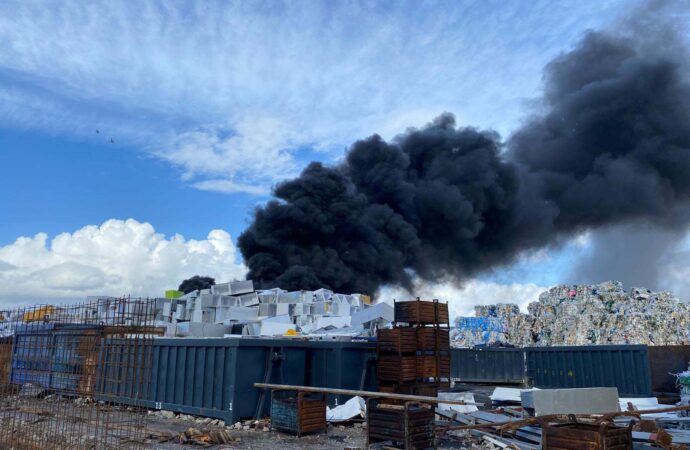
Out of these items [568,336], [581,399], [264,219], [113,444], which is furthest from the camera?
[264,219]

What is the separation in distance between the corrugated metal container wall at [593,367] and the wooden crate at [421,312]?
5922 millimetres

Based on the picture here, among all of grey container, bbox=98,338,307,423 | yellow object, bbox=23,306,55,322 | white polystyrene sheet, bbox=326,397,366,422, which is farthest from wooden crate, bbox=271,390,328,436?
yellow object, bbox=23,306,55,322

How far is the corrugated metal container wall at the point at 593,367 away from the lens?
1623 cm

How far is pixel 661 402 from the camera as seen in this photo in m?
15.4

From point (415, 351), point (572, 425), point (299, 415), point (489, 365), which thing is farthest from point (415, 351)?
point (489, 365)

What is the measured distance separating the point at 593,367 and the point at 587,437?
1107 centimetres

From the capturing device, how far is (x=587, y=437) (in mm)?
7434

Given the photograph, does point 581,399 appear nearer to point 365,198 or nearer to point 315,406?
point 315,406

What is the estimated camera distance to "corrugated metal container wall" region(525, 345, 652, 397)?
16.2 meters

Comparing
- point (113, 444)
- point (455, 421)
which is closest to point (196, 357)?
point (113, 444)

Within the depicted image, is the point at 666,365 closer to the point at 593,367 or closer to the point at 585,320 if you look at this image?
the point at 593,367

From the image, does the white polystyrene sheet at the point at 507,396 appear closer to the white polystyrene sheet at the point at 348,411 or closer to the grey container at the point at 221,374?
the white polystyrene sheet at the point at 348,411

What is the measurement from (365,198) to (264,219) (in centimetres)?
887

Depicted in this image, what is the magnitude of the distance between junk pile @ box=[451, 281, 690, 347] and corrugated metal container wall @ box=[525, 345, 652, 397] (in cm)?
485
